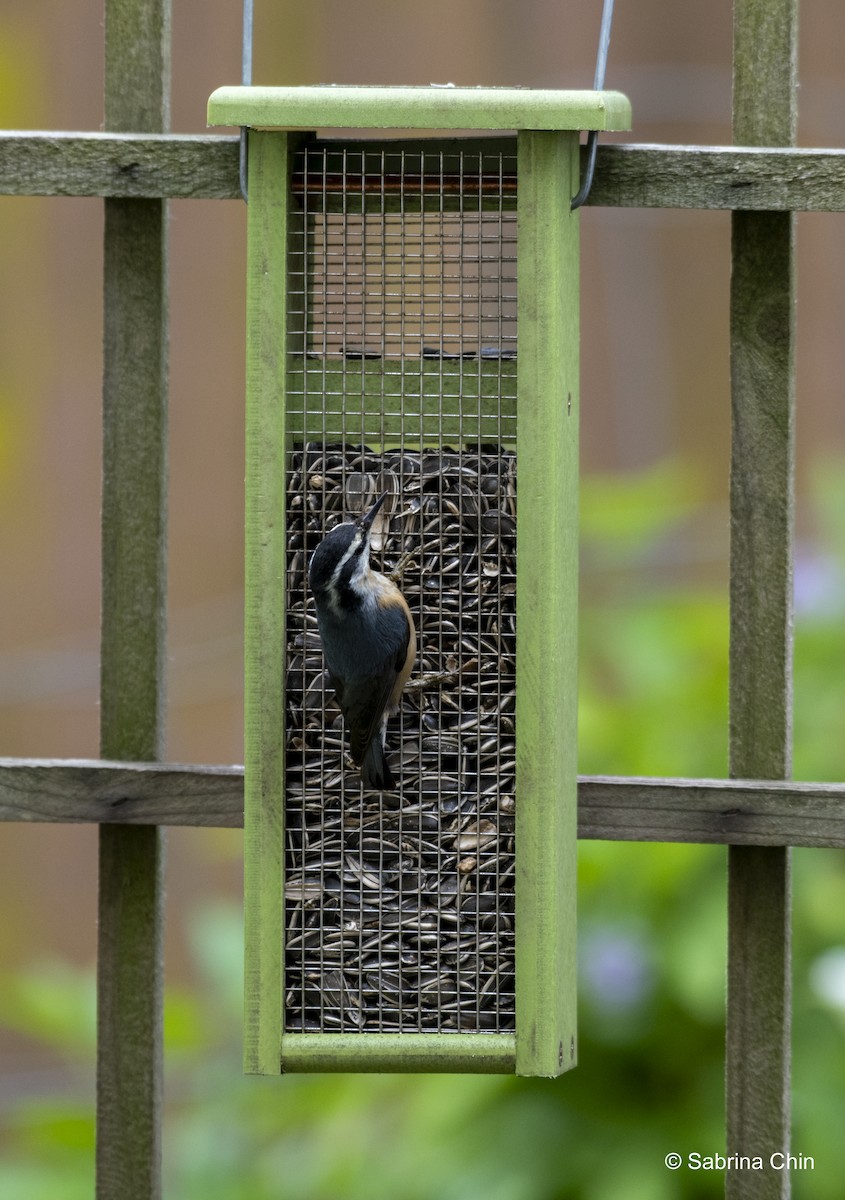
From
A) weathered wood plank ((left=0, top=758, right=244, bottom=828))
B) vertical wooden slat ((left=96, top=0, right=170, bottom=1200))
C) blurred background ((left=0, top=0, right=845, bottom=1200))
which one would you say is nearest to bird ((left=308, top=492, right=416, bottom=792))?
weathered wood plank ((left=0, top=758, right=244, bottom=828))

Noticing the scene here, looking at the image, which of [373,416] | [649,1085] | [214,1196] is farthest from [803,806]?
[214,1196]

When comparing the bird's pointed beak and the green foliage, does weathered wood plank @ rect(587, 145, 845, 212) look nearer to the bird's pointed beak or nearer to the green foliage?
the bird's pointed beak

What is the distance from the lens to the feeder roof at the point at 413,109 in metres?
2.43

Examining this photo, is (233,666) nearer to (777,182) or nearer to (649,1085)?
(649,1085)

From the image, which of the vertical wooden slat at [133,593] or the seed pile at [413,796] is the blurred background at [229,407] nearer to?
the vertical wooden slat at [133,593]

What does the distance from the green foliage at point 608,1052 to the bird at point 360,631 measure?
133cm

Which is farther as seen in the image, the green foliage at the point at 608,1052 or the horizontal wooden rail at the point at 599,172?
the green foliage at the point at 608,1052

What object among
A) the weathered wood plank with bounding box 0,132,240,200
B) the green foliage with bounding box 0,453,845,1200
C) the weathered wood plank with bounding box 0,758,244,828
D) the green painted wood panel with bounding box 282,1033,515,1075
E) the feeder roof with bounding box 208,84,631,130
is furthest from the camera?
the green foliage with bounding box 0,453,845,1200

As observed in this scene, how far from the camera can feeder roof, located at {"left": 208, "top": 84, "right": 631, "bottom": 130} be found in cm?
243

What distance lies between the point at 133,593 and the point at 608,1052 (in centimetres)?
175

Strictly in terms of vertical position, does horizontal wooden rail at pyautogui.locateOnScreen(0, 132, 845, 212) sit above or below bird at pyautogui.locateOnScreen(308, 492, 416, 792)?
above

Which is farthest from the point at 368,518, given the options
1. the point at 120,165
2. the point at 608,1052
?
the point at 608,1052

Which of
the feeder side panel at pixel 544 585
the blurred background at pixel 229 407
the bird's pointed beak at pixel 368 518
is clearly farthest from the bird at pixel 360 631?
the blurred background at pixel 229 407

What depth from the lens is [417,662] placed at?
8.98 ft
